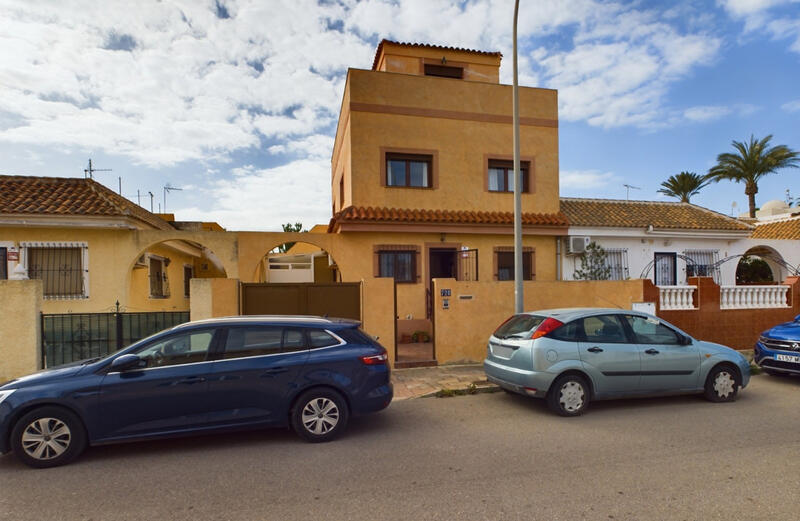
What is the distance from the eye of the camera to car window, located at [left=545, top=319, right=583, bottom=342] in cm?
659

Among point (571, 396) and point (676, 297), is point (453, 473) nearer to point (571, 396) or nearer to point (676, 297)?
point (571, 396)

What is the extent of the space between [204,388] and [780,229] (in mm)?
25239

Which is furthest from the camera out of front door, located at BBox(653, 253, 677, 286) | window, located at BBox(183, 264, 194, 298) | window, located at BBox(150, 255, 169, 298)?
window, located at BBox(183, 264, 194, 298)

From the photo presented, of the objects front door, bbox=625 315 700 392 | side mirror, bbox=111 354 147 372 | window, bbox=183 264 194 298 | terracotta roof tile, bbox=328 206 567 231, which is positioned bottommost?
front door, bbox=625 315 700 392

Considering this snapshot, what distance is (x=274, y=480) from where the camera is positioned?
14.6ft

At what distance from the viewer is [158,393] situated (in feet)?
16.9

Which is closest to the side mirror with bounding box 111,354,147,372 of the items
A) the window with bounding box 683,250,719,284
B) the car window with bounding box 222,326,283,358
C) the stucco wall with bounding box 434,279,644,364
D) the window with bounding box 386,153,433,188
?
the car window with bounding box 222,326,283,358

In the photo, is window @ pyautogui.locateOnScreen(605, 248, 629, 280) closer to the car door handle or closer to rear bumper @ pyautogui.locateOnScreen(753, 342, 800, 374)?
rear bumper @ pyautogui.locateOnScreen(753, 342, 800, 374)

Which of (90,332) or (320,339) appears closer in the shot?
(320,339)

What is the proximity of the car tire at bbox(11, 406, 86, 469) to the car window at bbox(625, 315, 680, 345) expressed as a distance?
295 inches

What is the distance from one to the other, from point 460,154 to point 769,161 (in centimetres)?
2443

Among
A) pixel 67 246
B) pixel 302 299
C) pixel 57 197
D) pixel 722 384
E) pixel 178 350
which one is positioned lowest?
pixel 722 384

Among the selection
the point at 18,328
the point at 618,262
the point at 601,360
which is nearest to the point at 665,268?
the point at 618,262

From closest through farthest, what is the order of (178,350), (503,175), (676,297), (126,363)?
(126,363) < (178,350) < (676,297) < (503,175)
